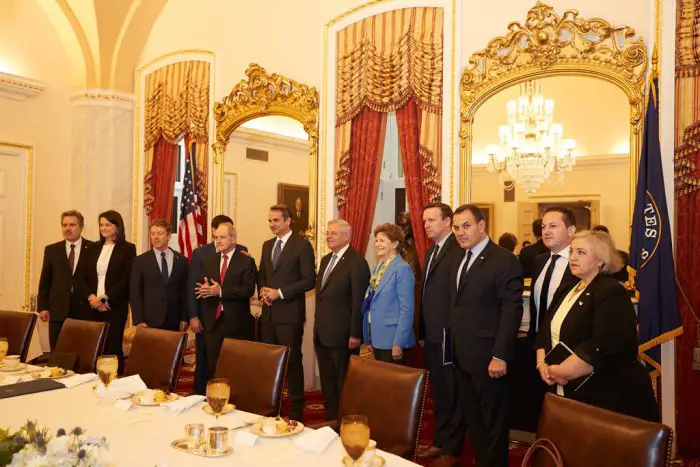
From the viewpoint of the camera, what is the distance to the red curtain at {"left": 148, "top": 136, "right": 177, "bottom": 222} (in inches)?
283

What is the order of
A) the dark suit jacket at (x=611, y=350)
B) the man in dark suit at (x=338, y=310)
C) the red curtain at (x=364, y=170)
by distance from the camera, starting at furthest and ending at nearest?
the red curtain at (x=364, y=170) → the man in dark suit at (x=338, y=310) → the dark suit jacket at (x=611, y=350)

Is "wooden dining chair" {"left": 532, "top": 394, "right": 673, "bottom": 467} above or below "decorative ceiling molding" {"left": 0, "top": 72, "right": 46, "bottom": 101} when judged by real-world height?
below

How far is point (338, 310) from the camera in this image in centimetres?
433

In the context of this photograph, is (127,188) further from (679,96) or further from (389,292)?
(679,96)

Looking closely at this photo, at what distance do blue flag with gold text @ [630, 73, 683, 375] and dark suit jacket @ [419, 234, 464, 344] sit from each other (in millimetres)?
1176

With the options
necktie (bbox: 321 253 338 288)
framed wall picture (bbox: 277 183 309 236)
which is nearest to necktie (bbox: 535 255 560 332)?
necktie (bbox: 321 253 338 288)

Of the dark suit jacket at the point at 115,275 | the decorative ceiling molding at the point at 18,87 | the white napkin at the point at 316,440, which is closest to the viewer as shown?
the white napkin at the point at 316,440

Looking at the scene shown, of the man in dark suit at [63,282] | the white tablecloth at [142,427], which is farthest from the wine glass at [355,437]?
the man in dark suit at [63,282]

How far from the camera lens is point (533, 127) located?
20.3ft

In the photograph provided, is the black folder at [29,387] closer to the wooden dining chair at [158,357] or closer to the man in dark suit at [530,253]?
the wooden dining chair at [158,357]

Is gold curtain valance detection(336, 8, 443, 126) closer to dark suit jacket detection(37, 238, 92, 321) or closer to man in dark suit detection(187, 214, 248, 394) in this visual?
man in dark suit detection(187, 214, 248, 394)

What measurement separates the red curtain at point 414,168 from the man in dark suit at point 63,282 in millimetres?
2749

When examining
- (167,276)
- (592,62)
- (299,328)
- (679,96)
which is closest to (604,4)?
(592,62)

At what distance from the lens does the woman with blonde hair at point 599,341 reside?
2.70m
